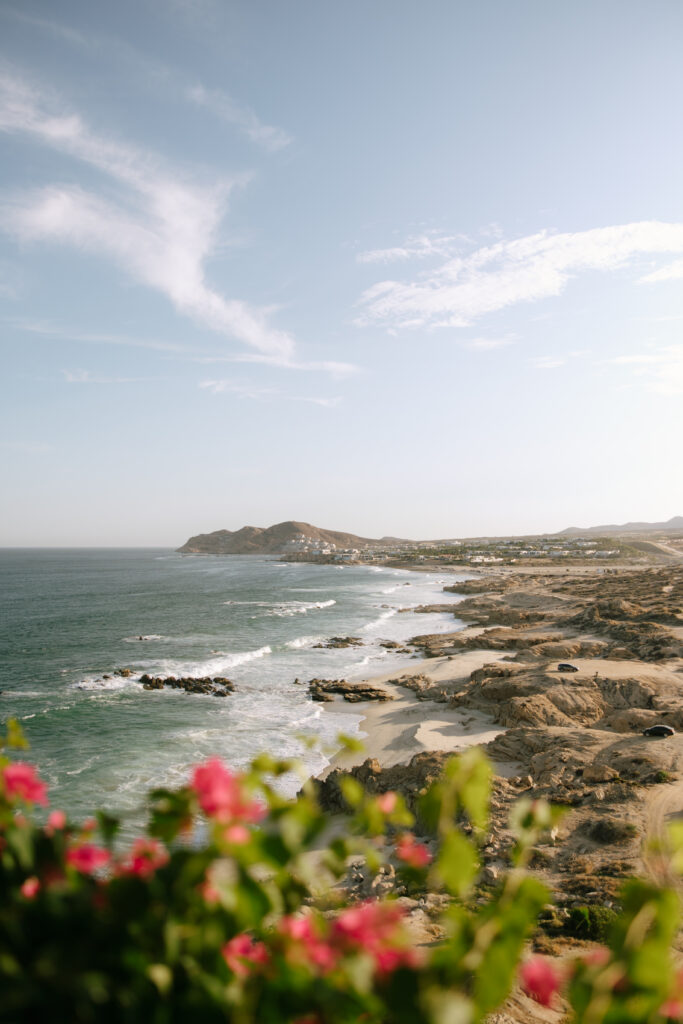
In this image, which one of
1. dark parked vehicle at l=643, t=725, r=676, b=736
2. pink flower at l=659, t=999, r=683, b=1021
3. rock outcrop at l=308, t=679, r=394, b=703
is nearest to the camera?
pink flower at l=659, t=999, r=683, b=1021

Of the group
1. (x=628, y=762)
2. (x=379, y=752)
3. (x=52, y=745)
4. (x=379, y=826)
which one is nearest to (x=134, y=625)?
(x=52, y=745)

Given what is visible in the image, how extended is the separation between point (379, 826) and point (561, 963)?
28.5 ft

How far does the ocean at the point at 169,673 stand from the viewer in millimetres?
20875

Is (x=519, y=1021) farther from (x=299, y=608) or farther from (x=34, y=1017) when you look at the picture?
(x=299, y=608)

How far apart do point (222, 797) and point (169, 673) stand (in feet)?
120

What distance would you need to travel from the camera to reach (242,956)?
6.36 ft

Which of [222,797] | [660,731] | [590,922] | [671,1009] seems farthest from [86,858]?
[660,731]

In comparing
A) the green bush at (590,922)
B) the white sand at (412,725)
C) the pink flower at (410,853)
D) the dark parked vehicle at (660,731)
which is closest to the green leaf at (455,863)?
the pink flower at (410,853)

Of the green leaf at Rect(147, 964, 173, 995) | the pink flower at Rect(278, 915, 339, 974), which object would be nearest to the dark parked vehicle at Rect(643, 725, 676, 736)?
the pink flower at Rect(278, 915, 339, 974)

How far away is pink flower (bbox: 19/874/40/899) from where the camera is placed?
190 centimetres

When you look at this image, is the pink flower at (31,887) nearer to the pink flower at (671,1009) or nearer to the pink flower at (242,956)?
the pink flower at (242,956)

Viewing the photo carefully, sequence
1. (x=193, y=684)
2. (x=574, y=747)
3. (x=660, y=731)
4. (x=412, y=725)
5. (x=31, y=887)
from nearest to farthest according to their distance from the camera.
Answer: (x=31, y=887)
(x=574, y=747)
(x=660, y=731)
(x=412, y=725)
(x=193, y=684)

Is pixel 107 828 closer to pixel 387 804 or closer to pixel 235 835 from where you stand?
pixel 235 835

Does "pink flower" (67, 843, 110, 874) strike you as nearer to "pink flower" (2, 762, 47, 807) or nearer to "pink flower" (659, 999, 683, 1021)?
"pink flower" (2, 762, 47, 807)
